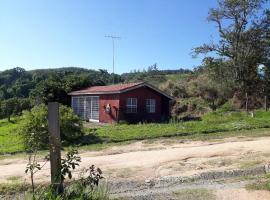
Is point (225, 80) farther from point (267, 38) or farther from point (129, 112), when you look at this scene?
point (129, 112)

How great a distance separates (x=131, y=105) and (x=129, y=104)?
20 centimetres

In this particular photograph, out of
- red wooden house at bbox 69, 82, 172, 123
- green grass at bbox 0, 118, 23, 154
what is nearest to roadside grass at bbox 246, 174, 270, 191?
green grass at bbox 0, 118, 23, 154

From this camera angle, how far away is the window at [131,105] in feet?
106

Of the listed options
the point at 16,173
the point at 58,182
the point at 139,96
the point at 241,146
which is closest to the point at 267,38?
the point at 139,96

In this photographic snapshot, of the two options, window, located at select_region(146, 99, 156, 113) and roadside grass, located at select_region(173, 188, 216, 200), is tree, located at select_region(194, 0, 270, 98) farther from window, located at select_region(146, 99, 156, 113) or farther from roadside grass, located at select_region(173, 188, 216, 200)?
roadside grass, located at select_region(173, 188, 216, 200)

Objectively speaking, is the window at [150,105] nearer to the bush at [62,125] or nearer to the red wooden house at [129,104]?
the red wooden house at [129,104]

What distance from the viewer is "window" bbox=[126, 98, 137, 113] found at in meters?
32.5

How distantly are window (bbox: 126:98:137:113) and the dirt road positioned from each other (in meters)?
15.2

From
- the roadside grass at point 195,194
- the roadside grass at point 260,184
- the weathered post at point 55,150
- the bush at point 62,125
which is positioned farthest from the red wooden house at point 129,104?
the weathered post at point 55,150

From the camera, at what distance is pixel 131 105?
32688mm

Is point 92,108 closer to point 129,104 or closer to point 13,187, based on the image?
point 129,104

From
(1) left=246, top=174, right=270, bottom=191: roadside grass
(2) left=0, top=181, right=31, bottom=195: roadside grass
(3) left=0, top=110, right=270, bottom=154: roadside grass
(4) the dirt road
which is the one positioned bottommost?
(2) left=0, top=181, right=31, bottom=195: roadside grass

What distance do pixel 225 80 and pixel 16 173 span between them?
89.5 ft

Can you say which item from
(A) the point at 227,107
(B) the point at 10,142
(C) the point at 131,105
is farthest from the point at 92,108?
(A) the point at 227,107
